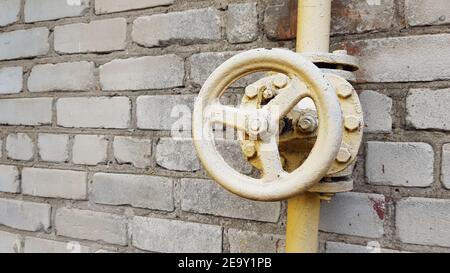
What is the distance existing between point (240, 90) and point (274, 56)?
33 cm

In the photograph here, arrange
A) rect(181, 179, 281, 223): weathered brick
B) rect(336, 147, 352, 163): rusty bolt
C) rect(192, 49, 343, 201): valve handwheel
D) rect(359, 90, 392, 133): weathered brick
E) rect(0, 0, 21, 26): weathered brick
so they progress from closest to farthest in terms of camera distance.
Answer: rect(192, 49, 343, 201): valve handwheel → rect(336, 147, 352, 163): rusty bolt → rect(359, 90, 392, 133): weathered brick → rect(181, 179, 281, 223): weathered brick → rect(0, 0, 21, 26): weathered brick

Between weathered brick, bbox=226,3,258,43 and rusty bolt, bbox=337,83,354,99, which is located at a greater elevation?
weathered brick, bbox=226,3,258,43

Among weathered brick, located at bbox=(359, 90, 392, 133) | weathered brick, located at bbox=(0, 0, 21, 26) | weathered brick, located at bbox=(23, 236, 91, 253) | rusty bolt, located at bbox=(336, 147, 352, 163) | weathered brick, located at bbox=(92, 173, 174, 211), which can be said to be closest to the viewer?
rusty bolt, located at bbox=(336, 147, 352, 163)

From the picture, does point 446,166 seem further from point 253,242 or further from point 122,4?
point 122,4

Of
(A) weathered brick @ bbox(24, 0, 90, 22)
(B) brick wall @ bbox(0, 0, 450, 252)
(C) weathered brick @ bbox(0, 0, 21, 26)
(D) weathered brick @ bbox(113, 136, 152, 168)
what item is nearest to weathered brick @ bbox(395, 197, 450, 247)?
(B) brick wall @ bbox(0, 0, 450, 252)

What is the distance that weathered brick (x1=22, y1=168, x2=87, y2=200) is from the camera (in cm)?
112

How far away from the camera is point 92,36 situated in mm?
1105

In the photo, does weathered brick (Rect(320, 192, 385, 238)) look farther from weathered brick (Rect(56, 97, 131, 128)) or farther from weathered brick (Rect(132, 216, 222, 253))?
weathered brick (Rect(56, 97, 131, 128))

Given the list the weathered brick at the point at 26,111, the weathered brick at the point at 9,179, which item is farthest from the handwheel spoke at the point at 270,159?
the weathered brick at the point at 9,179

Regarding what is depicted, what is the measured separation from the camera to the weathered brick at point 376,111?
81 cm
